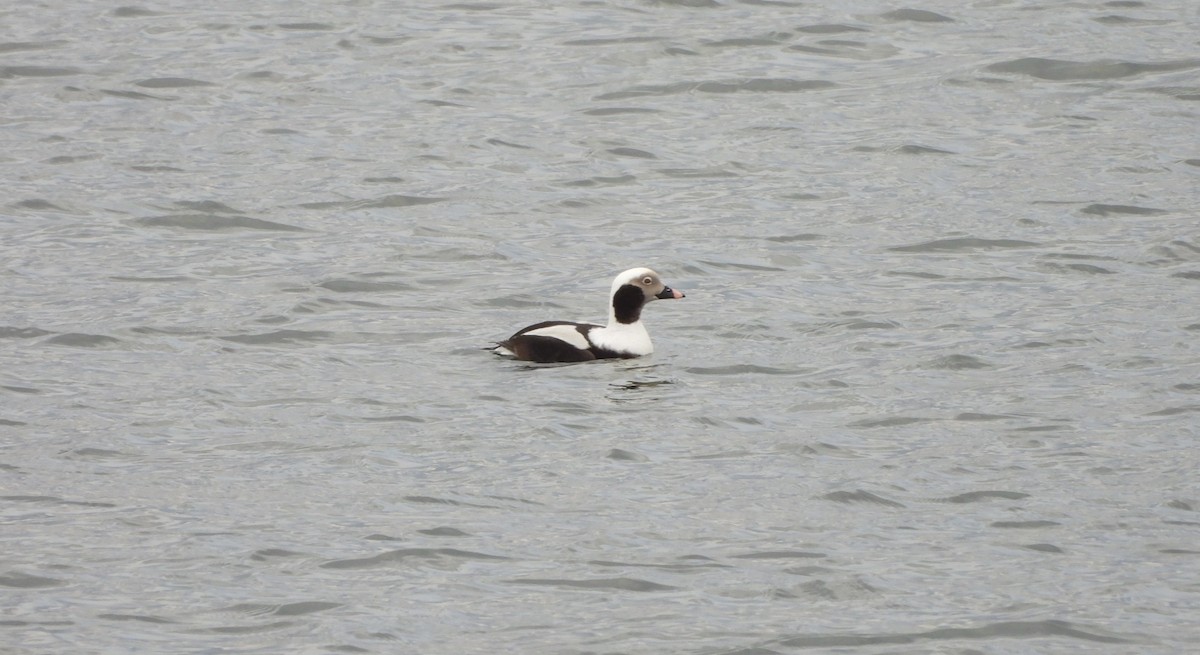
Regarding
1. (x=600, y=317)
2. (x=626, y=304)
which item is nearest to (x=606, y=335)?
(x=626, y=304)

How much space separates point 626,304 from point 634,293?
0.10m

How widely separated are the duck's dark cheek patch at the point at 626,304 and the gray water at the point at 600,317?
35 centimetres

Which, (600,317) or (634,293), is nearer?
(634,293)

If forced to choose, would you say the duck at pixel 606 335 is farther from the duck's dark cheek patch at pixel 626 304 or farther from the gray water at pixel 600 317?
the gray water at pixel 600 317

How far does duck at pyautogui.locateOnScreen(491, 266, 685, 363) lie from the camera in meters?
13.2

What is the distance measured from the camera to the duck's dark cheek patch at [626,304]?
1346 centimetres

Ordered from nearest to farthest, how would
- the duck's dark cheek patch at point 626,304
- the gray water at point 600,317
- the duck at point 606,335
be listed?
1. the gray water at point 600,317
2. the duck at point 606,335
3. the duck's dark cheek patch at point 626,304

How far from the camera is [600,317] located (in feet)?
48.8

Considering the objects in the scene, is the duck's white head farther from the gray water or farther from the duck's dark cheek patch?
the gray water

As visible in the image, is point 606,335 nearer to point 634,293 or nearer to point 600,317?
point 634,293

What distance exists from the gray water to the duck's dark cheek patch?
1.14 feet

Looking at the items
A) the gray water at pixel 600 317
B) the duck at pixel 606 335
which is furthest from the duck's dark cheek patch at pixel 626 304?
the gray water at pixel 600 317

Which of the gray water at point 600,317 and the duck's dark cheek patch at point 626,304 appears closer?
the gray water at point 600,317

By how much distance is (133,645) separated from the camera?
853cm
